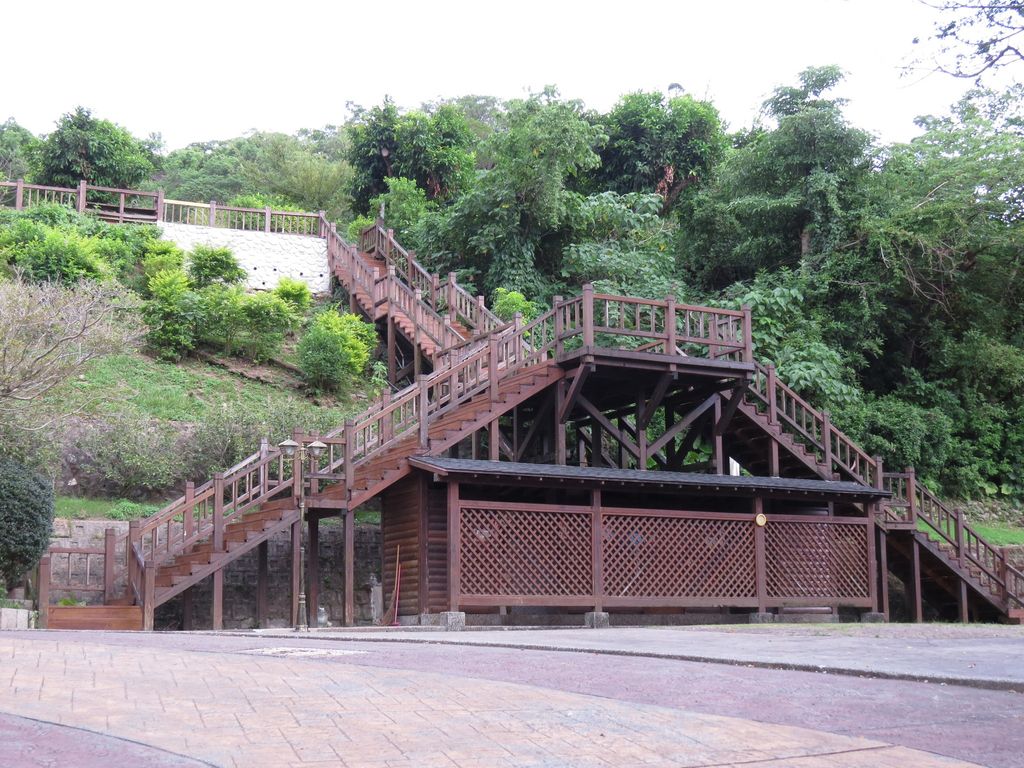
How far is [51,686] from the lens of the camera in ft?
23.6

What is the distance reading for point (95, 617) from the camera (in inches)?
637

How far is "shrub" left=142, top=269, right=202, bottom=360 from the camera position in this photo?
26500 mm

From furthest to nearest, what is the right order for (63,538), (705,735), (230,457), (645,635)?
(230,457), (63,538), (645,635), (705,735)

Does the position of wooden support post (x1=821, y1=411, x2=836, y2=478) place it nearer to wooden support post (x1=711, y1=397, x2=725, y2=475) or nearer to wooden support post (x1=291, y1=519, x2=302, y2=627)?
wooden support post (x1=711, y1=397, x2=725, y2=475)

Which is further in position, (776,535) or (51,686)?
(776,535)

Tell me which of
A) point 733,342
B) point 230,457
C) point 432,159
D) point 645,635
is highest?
point 432,159

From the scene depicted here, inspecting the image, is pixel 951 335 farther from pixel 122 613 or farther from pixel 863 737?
pixel 863 737

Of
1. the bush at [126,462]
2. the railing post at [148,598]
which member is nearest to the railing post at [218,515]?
the railing post at [148,598]

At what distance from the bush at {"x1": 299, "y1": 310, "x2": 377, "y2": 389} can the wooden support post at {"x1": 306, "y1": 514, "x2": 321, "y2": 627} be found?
7481 millimetres

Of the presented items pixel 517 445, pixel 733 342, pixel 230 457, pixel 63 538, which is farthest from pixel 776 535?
pixel 63 538

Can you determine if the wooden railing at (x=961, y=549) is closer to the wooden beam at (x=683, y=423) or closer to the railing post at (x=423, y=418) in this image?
the wooden beam at (x=683, y=423)

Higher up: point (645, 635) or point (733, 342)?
point (733, 342)

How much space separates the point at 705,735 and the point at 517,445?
1548cm

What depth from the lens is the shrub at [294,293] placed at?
28938 mm
